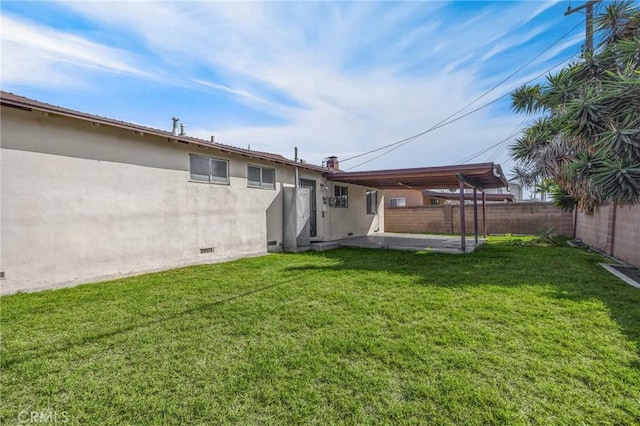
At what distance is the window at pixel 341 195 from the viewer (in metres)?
13.1

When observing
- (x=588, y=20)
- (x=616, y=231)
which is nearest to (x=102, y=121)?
(x=616, y=231)

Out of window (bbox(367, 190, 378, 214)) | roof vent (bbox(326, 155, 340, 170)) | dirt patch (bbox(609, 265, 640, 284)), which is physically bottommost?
dirt patch (bbox(609, 265, 640, 284))

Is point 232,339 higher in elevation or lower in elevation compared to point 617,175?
lower

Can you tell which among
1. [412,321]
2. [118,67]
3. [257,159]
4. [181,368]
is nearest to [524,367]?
[412,321]

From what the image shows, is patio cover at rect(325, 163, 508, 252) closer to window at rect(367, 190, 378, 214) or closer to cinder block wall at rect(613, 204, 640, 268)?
cinder block wall at rect(613, 204, 640, 268)

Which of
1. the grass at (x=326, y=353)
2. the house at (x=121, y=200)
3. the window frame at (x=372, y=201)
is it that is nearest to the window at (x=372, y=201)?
the window frame at (x=372, y=201)

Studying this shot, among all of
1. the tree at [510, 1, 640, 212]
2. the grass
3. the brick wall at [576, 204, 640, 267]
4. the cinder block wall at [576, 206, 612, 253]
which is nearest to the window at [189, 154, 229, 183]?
the grass

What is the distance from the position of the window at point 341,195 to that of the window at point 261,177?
357cm

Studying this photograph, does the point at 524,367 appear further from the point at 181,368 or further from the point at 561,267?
the point at 561,267

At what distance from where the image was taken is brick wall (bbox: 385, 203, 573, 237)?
51.0ft

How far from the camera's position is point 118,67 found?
26.3ft

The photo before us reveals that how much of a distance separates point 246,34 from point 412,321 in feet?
28.3

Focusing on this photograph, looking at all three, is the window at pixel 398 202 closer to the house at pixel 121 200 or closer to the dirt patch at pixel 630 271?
the house at pixel 121 200

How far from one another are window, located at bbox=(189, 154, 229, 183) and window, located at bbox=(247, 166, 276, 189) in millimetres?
849
